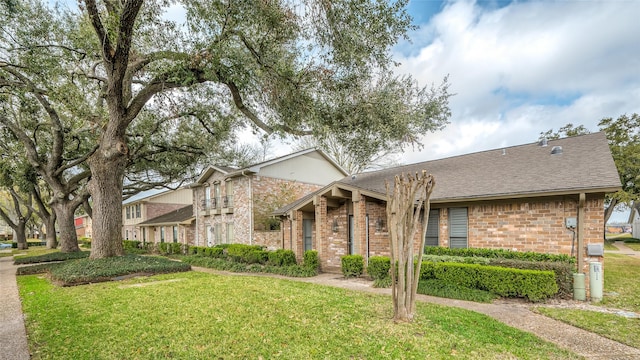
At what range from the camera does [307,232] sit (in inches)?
567

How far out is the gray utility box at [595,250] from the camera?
736 centimetres

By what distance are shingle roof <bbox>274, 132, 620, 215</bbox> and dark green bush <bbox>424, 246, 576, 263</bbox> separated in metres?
1.55

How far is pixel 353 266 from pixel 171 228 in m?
19.5

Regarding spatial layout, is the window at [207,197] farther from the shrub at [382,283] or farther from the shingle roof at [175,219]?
the shrub at [382,283]

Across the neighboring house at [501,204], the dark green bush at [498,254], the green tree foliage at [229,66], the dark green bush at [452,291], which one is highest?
the green tree foliage at [229,66]

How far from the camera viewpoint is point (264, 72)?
934 centimetres

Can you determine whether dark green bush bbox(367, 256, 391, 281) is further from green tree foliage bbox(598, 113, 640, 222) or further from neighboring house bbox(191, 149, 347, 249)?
green tree foliage bbox(598, 113, 640, 222)

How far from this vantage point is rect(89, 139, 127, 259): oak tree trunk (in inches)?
477

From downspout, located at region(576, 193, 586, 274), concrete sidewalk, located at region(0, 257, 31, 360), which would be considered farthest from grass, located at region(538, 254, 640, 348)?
concrete sidewalk, located at region(0, 257, 31, 360)

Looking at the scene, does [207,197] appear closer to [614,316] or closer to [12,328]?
[12,328]

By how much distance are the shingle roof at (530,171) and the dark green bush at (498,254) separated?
1598 millimetres

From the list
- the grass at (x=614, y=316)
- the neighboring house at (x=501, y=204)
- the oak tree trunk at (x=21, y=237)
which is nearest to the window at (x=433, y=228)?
the neighboring house at (x=501, y=204)

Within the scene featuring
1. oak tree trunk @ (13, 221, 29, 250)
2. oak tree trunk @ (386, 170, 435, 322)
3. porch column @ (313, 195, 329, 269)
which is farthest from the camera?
oak tree trunk @ (13, 221, 29, 250)

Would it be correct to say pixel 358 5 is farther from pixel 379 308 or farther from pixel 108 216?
pixel 108 216
